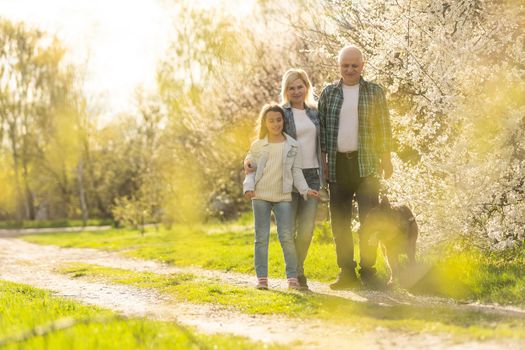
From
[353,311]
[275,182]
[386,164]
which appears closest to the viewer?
[353,311]

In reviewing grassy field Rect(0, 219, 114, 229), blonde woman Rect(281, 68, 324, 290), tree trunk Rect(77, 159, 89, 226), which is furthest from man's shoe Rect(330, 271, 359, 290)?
tree trunk Rect(77, 159, 89, 226)

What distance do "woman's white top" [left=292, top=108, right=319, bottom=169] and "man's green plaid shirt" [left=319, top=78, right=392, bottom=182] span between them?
17 centimetres

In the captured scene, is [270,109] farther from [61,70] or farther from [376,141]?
[61,70]

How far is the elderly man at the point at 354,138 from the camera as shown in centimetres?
725

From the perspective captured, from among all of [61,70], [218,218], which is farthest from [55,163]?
[218,218]

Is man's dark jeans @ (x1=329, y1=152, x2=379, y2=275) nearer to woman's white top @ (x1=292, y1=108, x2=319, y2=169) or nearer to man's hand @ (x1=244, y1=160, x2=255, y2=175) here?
woman's white top @ (x1=292, y1=108, x2=319, y2=169)

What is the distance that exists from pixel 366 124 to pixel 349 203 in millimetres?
950

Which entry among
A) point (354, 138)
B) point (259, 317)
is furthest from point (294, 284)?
point (354, 138)

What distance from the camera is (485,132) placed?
25.0 ft

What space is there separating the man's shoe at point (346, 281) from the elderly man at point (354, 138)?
7.0 inches

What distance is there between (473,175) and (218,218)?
19.1 m

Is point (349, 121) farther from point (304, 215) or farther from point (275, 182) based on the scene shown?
point (304, 215)

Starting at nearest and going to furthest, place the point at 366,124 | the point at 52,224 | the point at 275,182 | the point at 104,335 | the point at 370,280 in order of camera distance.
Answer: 1. the point at 104,335
2. the point at 366,124
3. the point at 275,182
4. the point at 370,280
5. the point at 52,224

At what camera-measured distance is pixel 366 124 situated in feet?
23.8
